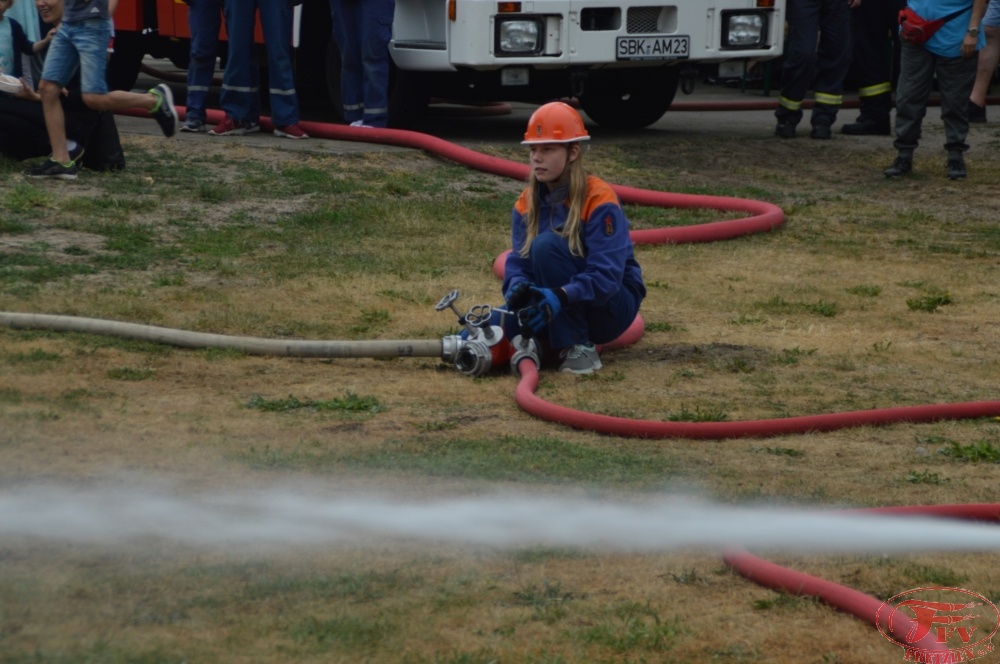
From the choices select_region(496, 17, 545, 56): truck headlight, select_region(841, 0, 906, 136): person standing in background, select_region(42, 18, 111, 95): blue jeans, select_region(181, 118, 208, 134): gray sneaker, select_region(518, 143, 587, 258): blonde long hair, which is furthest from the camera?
select_region(841, 0, 906, 136): person standing in background

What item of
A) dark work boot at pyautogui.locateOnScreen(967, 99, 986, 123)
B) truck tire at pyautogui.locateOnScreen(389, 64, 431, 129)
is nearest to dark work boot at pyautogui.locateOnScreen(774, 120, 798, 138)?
dark work boot at pyautogui.locateOnScreen(967, 99, 986, 123)

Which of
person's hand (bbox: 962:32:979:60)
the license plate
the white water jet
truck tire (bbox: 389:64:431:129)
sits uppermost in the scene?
person's hand (bbox: 962:32:979:60)

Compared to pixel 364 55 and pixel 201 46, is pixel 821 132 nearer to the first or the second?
pixel 364 55

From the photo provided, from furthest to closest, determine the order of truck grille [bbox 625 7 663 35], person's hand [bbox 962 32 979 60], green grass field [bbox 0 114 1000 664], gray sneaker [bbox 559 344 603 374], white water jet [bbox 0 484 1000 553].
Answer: truck grille [bbox 625 7 663 35] → person's hand [bbox 962 32 979 60] → gray sneaker [bbox 559 344 603 374] → white water jet [bbox 0 484 1000 553] → green grass field [bbox 0 114 1000 664]

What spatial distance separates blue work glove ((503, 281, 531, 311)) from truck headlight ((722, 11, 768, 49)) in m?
5.48

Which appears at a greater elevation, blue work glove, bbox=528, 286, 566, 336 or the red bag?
the red bag

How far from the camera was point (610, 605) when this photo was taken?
3.10 meters

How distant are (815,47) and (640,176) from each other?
2248 millimetres

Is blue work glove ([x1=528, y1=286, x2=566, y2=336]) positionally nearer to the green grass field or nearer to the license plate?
the green grass field

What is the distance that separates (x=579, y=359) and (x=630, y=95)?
255 inches

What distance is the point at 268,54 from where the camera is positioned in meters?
9.59

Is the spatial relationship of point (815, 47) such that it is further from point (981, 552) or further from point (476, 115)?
point (981, 552)

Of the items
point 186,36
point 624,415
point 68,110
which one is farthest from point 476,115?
point 624,415

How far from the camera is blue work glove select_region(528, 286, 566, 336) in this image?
506cm
